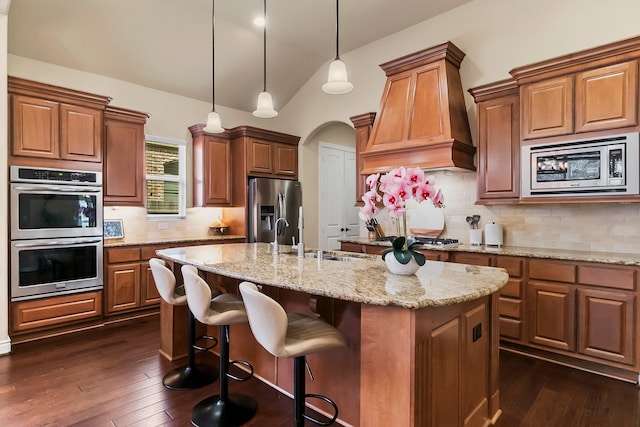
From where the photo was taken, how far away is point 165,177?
495 centimetres

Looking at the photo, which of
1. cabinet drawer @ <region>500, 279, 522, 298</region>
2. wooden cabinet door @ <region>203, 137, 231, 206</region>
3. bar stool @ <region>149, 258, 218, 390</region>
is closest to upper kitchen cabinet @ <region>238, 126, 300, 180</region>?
wooden cabinet door @ <region>203, 137, 231, 206</region>

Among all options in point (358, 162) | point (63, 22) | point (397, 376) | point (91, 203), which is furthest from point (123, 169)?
point (397, 376)

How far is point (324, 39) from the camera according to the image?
4.89 metres

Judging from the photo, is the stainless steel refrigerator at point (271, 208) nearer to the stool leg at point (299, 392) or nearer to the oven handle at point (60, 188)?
the oven handle at point (60, 188)

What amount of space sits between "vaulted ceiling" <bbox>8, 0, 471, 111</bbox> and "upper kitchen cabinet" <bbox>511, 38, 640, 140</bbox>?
1594mm

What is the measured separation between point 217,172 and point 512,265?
405 centimetres

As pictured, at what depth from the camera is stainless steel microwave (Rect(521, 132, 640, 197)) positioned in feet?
8.77

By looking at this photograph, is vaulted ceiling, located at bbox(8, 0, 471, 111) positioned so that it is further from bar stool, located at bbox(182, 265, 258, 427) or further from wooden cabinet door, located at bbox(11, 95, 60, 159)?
bar stool, located at bbox(182, 265, 258, 427)

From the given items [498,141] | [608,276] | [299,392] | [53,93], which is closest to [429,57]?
[498,141]

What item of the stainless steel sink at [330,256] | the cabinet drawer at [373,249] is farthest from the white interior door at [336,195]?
the stainless steel sink at [330,256]

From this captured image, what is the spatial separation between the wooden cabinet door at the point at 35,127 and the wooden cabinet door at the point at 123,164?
22.1 inches

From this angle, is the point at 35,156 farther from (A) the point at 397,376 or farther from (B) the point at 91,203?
(A) the point at 397,376

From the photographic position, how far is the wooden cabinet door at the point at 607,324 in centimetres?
255

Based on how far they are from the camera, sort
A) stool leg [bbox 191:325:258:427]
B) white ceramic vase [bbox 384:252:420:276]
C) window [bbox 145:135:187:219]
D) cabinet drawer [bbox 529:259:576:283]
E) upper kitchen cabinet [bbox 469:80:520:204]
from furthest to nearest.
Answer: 1. window [bbox 145:135:187:219]
2. upper kitchen cabinet [bbox 469:80:520:204]
3. cabinet drawer [bbox 529:259:576:283]
4. stool leg [bbox 191:325:258:427]
5. white ceramic vase [bbox 384:252:420:276]
